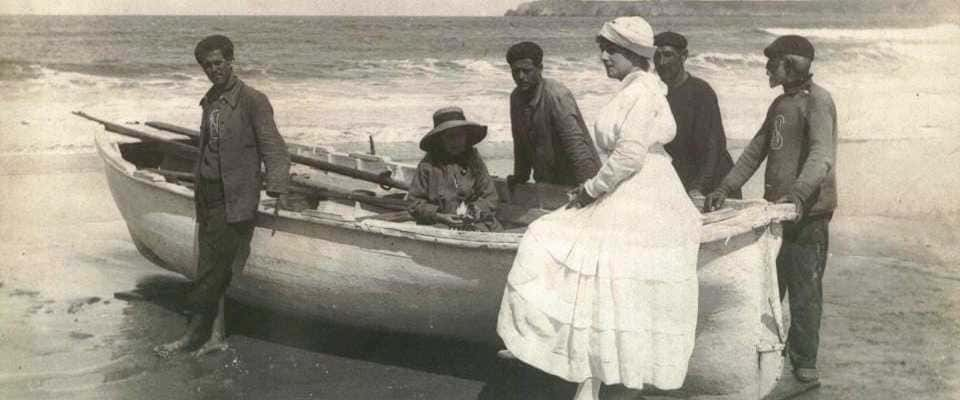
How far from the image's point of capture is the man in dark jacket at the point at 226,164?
4.52 metres

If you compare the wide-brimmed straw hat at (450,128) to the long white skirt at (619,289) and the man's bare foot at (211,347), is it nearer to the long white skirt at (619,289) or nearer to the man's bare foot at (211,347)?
the long white skirt at (619,289)

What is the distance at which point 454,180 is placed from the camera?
468 centimetres

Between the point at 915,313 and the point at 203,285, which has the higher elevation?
the point at 203,285

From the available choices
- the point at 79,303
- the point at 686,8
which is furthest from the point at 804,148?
the point at 686,8

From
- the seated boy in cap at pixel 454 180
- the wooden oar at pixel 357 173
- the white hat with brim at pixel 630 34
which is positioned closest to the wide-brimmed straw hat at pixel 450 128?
the seated boy in cap at pixel 454 180

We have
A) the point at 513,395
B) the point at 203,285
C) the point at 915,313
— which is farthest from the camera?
the point at 915,313

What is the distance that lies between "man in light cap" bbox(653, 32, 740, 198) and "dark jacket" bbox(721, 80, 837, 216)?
0.62 m

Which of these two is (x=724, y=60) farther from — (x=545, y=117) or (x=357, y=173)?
(x=545, y=117)

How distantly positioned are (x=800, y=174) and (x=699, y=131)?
1.05 meters

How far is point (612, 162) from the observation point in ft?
10.5

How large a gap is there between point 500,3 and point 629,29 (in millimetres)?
54816

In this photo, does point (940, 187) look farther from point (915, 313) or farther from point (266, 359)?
point (266, 359)

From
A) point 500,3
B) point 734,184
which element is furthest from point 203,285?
point 500,3

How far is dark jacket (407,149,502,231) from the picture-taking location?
183 inches
